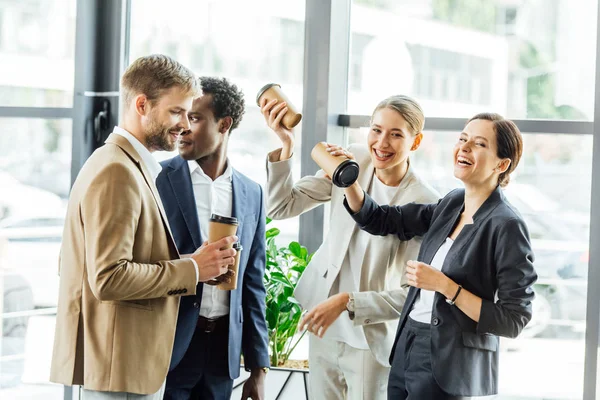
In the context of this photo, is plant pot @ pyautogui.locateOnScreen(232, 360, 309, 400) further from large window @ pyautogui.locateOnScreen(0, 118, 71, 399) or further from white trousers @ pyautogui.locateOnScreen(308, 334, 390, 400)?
large window @ pyautogui.locateOnScreen(0, 118, 71, 399)

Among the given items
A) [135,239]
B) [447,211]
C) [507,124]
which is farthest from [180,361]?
[507,124]

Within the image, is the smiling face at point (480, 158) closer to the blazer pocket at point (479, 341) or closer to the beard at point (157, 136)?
the blazer pocket at point (479, 341)

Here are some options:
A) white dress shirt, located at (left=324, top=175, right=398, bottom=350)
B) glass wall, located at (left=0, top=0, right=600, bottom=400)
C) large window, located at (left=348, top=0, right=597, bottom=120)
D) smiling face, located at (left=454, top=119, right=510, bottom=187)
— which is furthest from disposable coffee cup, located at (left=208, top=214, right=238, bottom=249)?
large window, located at (left=348, top=0, right=597, bottom=120)

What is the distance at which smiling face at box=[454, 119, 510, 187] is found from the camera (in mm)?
2047

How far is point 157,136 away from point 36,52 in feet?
6.36

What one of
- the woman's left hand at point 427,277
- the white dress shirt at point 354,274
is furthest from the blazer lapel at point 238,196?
the woman's left hand at point 427,277

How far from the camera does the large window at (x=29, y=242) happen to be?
3514 mm

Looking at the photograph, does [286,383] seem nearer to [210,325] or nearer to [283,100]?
[210,325]

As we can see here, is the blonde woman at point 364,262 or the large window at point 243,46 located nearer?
the blonde woman at point 364,262

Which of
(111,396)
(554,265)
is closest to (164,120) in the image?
(111,396)

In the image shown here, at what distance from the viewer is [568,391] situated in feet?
9.42

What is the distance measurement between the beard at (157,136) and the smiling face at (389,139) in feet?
2.28

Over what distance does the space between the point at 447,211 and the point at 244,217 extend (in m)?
0.65

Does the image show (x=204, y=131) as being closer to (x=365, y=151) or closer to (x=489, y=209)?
(x=365, y=151)
